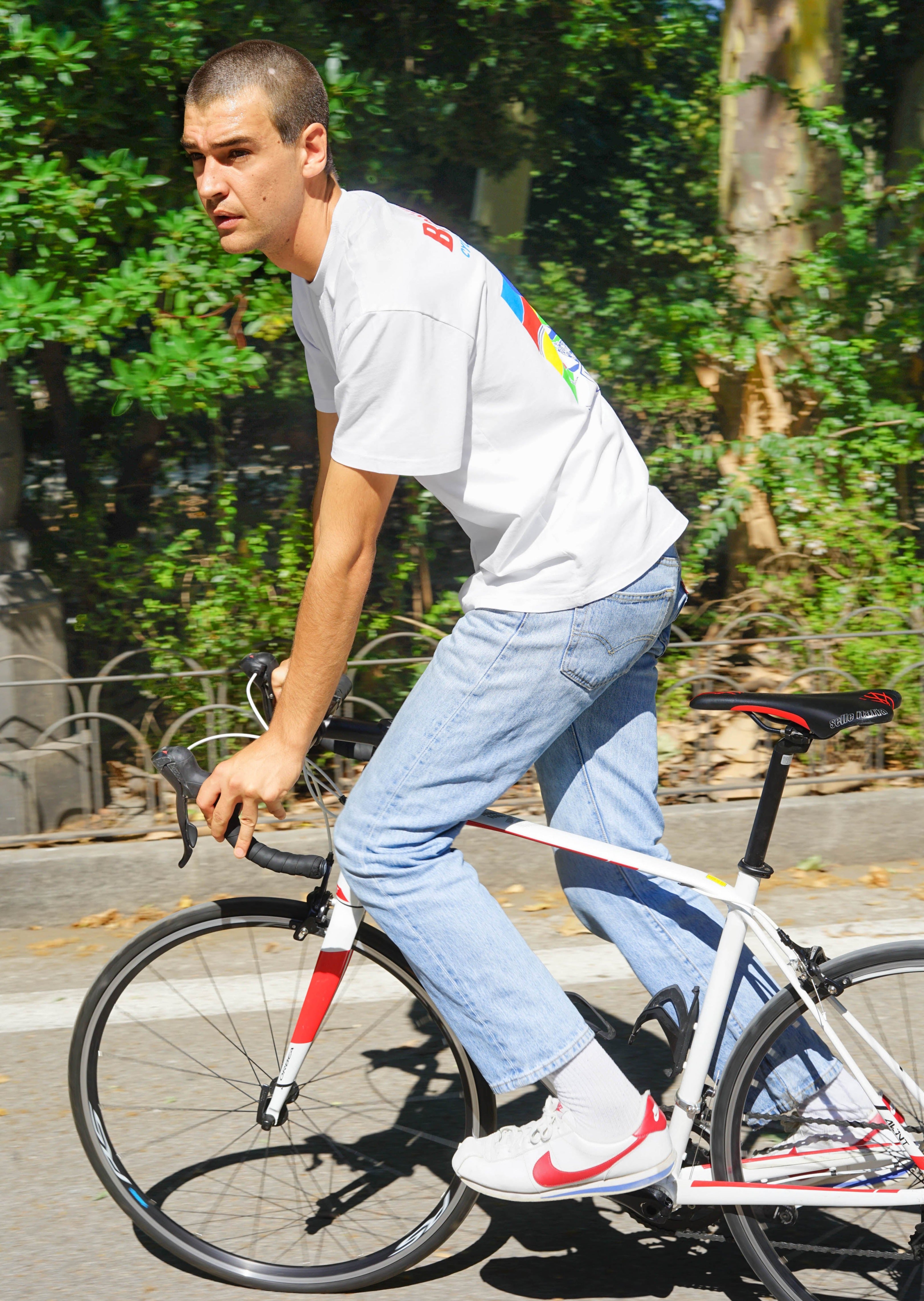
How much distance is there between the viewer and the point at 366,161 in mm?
5965

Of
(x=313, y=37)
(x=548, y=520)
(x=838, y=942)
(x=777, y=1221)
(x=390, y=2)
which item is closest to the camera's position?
(x=548, y=520)

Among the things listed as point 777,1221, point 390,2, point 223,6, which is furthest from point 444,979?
point 390,2

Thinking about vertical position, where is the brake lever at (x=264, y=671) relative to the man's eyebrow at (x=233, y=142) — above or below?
below

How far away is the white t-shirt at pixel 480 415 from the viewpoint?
2.01m

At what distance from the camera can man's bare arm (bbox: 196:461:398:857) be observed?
2088mm

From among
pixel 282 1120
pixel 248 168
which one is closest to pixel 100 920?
pixel 282 1120

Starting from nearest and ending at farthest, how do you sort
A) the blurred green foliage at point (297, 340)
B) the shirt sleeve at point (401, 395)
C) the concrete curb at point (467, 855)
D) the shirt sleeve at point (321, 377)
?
the shirt sleeve at point (401, 395), the shirt sleeve at point (321, 377), the concrete curb at point (467, 855), the blurred green foliage at point (297, 340)

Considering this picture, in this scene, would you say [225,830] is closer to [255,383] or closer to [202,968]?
[202,968]

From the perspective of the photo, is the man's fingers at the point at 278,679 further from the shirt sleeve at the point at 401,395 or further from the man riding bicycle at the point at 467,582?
the shirt sleeve at the point at 401,395

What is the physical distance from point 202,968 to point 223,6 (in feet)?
13.4

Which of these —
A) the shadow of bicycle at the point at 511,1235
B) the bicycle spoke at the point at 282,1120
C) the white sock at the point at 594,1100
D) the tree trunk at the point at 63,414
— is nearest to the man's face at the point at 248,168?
the bicycle spoke at the point at 282,1120

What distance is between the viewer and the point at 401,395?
6.55 feet

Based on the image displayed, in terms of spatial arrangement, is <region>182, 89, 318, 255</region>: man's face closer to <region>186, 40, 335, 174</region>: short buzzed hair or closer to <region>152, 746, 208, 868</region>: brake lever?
<region>186, 40, 335, 174</region>: short buzzed hair

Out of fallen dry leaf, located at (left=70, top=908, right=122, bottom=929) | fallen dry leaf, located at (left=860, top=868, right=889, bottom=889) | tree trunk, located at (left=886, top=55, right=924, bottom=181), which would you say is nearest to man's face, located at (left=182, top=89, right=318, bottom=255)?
fallen dry leaf, located at (left=70, top=908, right=122, bottom=929)
